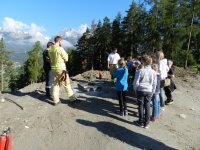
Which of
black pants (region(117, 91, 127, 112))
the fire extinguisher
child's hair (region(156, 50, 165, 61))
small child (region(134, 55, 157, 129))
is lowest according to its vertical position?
the fire extinguisher

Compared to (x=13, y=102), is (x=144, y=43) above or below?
above

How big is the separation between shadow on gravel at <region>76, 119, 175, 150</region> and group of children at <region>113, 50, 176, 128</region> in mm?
730

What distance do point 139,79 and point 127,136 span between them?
1761 millimetres

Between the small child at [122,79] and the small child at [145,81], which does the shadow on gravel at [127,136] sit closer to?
the small child at [145,81]

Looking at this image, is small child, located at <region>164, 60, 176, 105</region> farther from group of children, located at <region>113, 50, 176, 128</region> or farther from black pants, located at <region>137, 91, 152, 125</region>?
black pants, located at <region>137, 91, 152, 125</region>

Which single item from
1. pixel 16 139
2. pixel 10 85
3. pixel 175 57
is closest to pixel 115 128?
pixel 16 139

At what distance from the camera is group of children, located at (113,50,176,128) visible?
400 inches

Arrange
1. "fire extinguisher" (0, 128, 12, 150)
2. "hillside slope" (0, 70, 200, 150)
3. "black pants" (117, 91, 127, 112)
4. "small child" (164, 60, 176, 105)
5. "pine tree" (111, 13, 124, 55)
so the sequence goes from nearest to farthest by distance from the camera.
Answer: "fire extinguisher" (0, 128, 12, 150), "hillside slope" (0, 70, 200, 150), "black pants" (117, 91, 127, 112), "small child" (164, 60, 176, 105), "pine tree" (111, 13, 124, 55)

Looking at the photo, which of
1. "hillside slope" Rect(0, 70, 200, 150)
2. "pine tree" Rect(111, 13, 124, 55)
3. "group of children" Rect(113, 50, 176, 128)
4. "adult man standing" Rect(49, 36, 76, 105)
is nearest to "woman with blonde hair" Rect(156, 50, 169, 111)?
"group of children" Rect(113, 50, 176, 128)

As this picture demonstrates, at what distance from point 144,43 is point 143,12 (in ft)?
15.5

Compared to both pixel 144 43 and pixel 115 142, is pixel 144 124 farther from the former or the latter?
pixel 144 43

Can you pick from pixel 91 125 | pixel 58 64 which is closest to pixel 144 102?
pixel 91 125

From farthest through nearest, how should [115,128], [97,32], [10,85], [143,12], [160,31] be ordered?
1. [10,85]
2. [97,32]
3. [143,12]
4. [160,31]
5. [115,128]

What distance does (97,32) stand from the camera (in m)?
68.4
